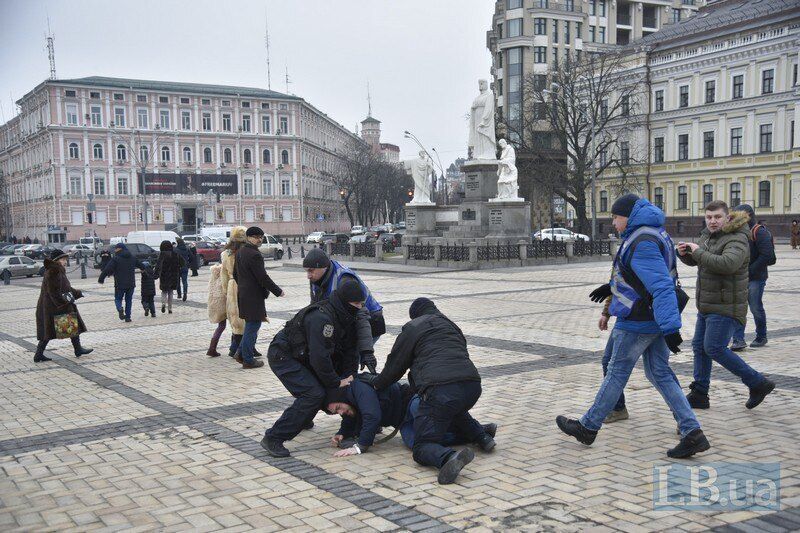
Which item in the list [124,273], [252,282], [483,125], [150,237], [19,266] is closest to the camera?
[252,282]

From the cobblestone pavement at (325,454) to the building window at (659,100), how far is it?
52.4m

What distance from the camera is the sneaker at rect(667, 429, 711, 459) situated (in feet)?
18.0

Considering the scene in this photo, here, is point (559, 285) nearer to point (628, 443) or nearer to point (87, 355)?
point (87, 355)

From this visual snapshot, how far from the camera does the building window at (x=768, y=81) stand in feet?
168

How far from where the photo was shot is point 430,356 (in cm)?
554

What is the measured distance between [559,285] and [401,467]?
53.1 ft

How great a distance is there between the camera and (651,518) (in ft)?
14.8

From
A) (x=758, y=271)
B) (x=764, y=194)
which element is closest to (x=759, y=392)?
(x=758, y=271)

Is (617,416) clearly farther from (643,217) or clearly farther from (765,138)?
(765,138)

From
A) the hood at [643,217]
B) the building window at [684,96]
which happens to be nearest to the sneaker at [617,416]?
the hood at [643,217]

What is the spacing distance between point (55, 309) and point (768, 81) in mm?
52760

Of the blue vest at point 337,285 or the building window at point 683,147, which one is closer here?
the blue vest at point 337,285

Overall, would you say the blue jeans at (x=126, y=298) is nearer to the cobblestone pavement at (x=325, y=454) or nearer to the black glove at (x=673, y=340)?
the cobblestone pavement at (x=325, y=454)

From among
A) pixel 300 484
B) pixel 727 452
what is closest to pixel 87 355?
pixel 300 484
